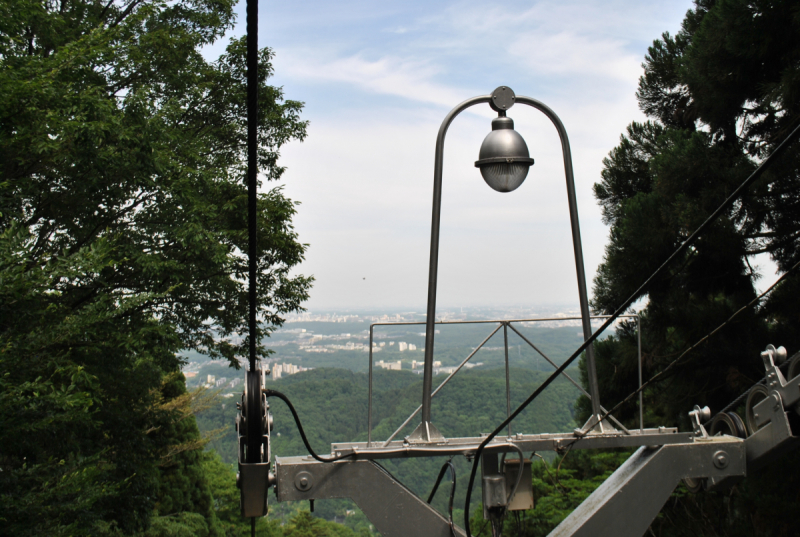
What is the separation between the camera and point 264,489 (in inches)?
109

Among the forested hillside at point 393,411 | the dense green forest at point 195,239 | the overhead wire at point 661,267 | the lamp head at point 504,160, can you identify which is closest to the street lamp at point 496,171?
the lamp head at point 504,160

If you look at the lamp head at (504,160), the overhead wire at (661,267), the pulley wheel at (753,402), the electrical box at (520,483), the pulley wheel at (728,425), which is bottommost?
the electrical box at (520,483)

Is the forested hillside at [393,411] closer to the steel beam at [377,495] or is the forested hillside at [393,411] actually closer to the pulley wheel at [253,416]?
the steel beam at [377,495]

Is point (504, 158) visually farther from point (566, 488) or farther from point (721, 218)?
point (566, 488)

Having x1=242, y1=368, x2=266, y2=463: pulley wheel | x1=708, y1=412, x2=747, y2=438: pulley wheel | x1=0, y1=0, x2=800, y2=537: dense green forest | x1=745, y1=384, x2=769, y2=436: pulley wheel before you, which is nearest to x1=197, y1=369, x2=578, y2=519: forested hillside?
x1=0, y1=0, x2=800, y2=537: dense green forest

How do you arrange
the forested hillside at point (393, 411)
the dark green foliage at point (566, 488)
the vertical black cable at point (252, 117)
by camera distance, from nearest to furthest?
the vertical black cable at point (252, 117) < the dark green foliage at point (566, 488) < the forested hillside at point (393, 411)

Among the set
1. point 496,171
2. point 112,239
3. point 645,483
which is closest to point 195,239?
point 112,239

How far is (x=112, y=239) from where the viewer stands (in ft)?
29.5

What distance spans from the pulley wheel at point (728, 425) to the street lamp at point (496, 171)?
824mm

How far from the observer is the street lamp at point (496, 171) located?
3352 mm

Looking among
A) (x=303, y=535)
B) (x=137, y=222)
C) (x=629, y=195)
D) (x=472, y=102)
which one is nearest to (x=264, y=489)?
(x=472, y=102)

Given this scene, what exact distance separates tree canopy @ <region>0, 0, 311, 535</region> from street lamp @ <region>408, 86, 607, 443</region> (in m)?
5.07

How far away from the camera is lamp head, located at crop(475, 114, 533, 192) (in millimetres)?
3371

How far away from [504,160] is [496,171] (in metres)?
0.08
